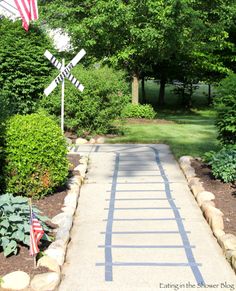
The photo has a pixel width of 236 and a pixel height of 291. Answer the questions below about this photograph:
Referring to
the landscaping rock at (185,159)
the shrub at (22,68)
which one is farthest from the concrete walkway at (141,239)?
the shrub at (22,68)

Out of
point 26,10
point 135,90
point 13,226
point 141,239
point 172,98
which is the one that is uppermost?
point 26,10

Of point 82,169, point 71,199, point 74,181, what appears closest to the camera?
point 71,199

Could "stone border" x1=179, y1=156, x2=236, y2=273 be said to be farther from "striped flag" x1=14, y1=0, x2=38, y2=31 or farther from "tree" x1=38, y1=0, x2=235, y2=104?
"tree" x1=38, y1=0, x2=235, y2=104

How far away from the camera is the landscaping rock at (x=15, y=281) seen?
523 centimetres

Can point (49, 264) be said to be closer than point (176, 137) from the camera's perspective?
Yes

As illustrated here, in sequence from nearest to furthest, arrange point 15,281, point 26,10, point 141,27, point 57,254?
point 15,281 < point 57,254 < point 26,10 < point 141,27

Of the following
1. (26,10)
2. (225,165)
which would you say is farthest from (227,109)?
(26,10)

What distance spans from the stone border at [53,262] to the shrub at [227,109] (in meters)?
3.84

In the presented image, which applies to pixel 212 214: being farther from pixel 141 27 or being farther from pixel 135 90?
pixel 135 90

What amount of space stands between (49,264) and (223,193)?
4158 mm

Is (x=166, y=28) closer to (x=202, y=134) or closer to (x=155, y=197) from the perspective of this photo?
(x=202, y=134)

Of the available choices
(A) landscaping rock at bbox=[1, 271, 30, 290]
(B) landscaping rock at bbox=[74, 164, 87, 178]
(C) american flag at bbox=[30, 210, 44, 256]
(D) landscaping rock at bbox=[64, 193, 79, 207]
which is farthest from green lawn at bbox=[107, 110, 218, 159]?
(A) landscaping rock at bbox=[1, 271, 30, 290]

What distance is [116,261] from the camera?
621 centimetres

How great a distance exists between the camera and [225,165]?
938cm
